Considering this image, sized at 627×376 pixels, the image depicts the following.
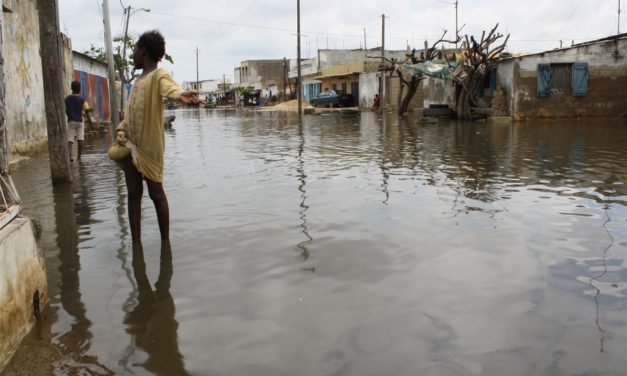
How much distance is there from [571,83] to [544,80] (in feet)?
3.64

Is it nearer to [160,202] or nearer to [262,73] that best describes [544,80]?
[160,202]

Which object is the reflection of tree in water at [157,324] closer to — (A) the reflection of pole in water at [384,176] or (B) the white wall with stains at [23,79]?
(A) the reflection of pole in water at [384,176]

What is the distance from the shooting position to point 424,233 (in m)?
5.01

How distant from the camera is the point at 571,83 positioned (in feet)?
74.4

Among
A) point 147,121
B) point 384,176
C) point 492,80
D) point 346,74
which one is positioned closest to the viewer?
point 147,121

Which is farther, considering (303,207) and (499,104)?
(499,104)

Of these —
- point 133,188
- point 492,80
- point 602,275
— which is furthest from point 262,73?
point 602,275

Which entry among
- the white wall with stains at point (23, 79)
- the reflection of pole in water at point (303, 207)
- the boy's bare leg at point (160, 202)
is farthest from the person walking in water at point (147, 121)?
the white wall with stains at point (23, 79)

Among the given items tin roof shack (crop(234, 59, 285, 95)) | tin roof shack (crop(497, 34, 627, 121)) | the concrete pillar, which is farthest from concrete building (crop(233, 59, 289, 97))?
the concrete pillar

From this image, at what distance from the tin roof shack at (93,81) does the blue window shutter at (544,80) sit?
17.0 metres

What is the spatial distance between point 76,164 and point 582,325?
30.5 ft

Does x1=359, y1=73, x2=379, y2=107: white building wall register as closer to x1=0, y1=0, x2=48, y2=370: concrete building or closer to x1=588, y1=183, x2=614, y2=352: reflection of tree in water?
x1=0, y1=0, x2=48, y2=370: concrete building

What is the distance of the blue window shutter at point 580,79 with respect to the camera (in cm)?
2229

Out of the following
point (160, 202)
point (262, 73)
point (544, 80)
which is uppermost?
point (262, 73)
